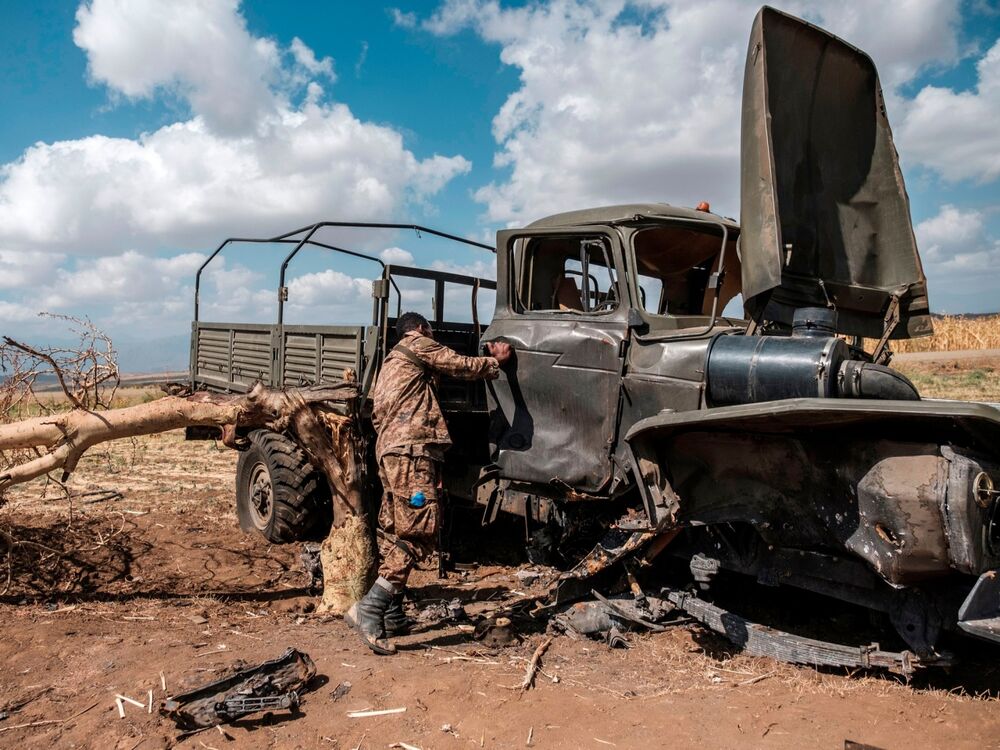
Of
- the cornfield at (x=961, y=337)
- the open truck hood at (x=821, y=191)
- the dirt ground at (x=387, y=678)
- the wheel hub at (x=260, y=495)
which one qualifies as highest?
the cornfield at (x=961, y=337)

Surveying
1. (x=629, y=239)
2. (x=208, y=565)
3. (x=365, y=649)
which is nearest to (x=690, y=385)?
(x=629, y=239)

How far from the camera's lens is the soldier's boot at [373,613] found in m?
4.37

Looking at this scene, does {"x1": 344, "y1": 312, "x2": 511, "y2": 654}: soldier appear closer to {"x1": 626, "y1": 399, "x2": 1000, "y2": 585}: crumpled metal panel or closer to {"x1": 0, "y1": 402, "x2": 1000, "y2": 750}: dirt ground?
{"x1": 0, "y1": 402, "x2": 1000, "y2": 750}: dirt ground

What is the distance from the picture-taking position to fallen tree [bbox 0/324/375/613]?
492cm

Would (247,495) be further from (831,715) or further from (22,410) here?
(831,715)

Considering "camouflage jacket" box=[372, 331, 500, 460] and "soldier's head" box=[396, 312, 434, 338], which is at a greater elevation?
"soldier's head" box=[396, 312, 434, 338]

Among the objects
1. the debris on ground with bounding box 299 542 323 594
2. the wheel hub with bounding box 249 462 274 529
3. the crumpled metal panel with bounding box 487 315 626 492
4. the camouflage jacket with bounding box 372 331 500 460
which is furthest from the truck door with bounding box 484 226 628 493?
the wheel hub with bounding box 249 462 274 529

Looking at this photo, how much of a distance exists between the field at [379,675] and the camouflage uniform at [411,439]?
0.58 metres

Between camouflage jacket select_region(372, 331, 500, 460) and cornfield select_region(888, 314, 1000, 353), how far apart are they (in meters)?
23.6

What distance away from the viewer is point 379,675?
3.89 meters

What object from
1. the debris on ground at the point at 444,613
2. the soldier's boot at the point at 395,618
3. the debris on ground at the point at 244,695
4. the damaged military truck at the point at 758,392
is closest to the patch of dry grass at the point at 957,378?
the damaged military truck at the point at 758,392

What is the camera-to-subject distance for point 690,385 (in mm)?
4227

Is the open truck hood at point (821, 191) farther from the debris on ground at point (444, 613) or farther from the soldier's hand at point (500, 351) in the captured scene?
the debris on ground at point (444, 613)

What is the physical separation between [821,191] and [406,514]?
3124 mm
